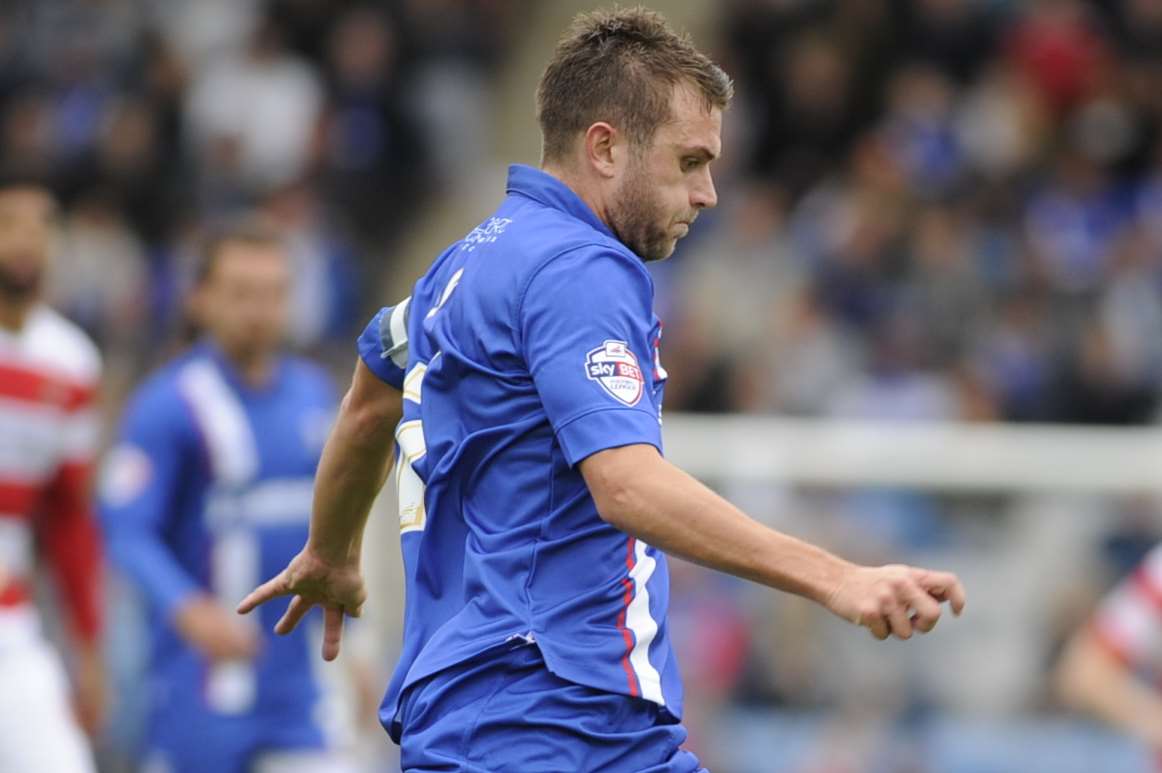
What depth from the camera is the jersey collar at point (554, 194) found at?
3705mm

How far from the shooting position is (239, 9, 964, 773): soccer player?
3.33 m

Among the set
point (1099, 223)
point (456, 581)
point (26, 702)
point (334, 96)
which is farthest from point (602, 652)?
point (334, 96)

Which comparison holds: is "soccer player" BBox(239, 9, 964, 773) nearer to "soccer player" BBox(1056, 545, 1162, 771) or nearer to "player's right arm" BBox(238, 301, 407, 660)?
"player's right arm" BBox(238, 301, 407, 660)

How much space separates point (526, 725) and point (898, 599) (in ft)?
2.39

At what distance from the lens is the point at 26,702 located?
614 cm

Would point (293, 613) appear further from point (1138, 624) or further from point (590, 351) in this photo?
point (1138, 624)

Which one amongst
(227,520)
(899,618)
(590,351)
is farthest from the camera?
(227,520)

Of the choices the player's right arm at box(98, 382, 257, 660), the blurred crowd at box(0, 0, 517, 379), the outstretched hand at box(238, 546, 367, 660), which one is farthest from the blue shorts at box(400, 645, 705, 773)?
the blurred crowd at box(0, 0, 517, 379)

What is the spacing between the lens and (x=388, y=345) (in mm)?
3938

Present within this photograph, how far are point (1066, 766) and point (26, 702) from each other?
531cm

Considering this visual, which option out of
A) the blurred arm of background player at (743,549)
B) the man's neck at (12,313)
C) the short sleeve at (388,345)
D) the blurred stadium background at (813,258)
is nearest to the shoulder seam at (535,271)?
the blurred arm of background player at (743,549)

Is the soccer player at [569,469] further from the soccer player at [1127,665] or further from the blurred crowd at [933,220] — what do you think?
the blurred crowd at [933,220]

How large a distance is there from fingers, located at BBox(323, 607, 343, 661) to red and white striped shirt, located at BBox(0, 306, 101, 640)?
2443mm

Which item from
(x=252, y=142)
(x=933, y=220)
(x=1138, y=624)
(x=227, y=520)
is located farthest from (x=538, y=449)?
(x=252, y=142)
